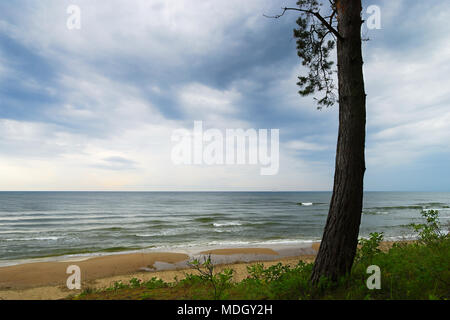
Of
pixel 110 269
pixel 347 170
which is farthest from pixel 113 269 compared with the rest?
pixel 347 170

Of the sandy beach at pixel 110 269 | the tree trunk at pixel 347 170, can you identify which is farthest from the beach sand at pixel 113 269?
the tree trunk at pixel 347 170

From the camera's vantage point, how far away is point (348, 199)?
3615 millimetres

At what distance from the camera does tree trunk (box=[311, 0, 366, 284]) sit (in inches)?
143

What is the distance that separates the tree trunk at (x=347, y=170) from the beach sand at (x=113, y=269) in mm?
5649

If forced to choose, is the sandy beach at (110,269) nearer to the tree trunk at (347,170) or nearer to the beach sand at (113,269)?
the beach sand at (113,269)

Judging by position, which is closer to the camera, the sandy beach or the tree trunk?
the tree trunk

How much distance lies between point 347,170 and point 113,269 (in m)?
11.8

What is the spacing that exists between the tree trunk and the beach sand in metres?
5.65

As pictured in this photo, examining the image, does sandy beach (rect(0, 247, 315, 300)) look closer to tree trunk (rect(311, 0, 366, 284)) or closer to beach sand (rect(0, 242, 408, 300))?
beach sand (rect(0, 242, 408, 300))

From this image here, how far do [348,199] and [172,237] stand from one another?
18.7 metres

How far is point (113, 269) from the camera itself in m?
11.4

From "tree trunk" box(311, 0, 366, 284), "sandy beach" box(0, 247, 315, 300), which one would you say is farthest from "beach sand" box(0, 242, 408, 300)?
"tree trunk" box(311, 0, 366, 284)
